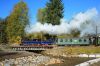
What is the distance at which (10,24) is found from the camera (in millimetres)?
79375

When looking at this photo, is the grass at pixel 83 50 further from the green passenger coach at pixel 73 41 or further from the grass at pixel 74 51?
the green passenger coach at pixel 73 41

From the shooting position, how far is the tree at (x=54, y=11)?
81.6 metres

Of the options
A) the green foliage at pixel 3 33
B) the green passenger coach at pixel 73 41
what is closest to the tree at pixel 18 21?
the green passenger coach at pixel 73 41

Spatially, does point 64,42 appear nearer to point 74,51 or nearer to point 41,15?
point 74,51

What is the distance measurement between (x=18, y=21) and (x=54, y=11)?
39.6ft

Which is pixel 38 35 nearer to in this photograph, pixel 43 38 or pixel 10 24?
pixel 43 38

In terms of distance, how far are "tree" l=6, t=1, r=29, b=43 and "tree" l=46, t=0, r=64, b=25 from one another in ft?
25.2

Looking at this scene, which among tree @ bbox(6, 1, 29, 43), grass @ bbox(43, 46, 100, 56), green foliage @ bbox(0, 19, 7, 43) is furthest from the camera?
green foliage @ bbox(0, 19, 7, 43)

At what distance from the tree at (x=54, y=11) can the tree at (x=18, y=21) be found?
767cm

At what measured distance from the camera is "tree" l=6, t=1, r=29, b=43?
77875 mm

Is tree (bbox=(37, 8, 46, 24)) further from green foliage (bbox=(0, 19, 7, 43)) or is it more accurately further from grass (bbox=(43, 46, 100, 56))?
grass (bbox=(43, 46, 100, 56))

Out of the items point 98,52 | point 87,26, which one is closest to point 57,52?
point 98,52

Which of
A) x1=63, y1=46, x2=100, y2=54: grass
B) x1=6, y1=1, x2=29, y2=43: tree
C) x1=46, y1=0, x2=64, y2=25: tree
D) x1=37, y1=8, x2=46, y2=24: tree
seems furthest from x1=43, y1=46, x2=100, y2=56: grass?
x1=37, y1=8, x2=46, y2=24: tree

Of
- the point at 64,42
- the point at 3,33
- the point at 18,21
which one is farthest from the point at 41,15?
the point at 64,42
